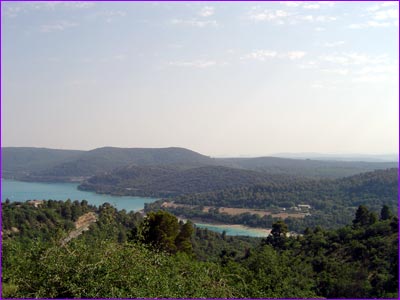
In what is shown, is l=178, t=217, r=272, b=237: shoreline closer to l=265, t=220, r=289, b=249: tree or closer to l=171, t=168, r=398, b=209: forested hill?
l=171, t=168, r=398, b=209: forested hill

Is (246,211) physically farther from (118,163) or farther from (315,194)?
(118,163)

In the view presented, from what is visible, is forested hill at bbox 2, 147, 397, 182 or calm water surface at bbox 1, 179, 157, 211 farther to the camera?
forested hill at bbox 2, 147, 397, 182

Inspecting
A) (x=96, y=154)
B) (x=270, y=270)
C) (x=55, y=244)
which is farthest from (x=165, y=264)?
(x=96, y=154)

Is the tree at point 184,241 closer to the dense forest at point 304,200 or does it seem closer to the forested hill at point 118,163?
the dense forest at point 304,200

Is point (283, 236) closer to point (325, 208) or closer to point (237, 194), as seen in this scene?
point (325, 208)

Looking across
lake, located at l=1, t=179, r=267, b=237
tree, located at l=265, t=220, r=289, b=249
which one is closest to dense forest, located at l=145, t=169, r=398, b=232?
lake, located at l=1, t=179, r=267, b=237

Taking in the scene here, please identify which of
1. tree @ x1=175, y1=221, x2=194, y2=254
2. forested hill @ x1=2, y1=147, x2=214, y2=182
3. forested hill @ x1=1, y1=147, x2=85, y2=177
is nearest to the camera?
tree @ x1=175, y1=221, x2=194, y2=254
